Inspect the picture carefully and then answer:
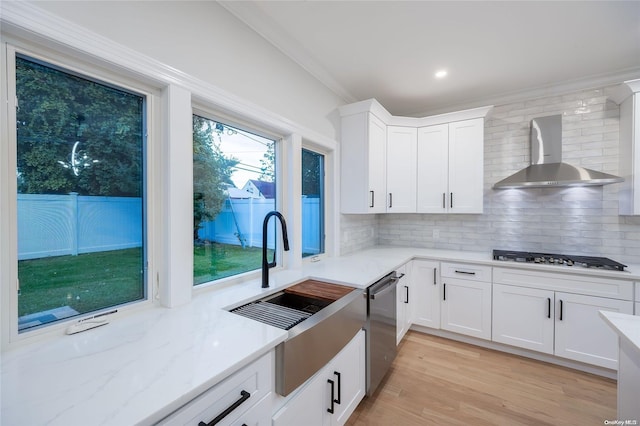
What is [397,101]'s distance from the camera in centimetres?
323

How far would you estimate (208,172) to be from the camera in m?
1.67

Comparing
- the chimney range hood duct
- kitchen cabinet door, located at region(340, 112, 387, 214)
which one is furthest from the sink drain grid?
the chimney range hood duct

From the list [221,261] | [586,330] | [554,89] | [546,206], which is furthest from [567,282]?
[221,261]

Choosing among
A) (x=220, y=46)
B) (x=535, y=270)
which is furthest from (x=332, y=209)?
(x=535, y=270)

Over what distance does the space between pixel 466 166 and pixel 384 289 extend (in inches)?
73.1

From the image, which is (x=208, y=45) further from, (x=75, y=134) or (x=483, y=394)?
(x=483, y=394)

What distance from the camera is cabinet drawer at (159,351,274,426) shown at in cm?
75

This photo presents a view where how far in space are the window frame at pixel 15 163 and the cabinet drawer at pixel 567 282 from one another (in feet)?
9.69

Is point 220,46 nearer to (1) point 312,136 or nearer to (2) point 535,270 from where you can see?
(1) point 312,136

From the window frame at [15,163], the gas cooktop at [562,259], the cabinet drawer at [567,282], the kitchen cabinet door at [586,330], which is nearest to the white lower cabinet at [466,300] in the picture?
the cabinet drawer at [567,282]

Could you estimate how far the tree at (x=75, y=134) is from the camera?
39.1 inches

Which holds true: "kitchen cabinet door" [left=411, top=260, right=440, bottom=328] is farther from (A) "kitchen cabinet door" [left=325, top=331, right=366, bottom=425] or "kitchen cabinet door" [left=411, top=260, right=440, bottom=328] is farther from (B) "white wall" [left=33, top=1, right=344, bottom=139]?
(B) "white wall" [left=33, top=1, right=344, bottom=139]

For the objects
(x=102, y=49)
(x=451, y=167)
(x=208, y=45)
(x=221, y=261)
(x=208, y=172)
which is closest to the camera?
(x=102, y=49)

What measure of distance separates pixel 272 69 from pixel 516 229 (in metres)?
3.10
